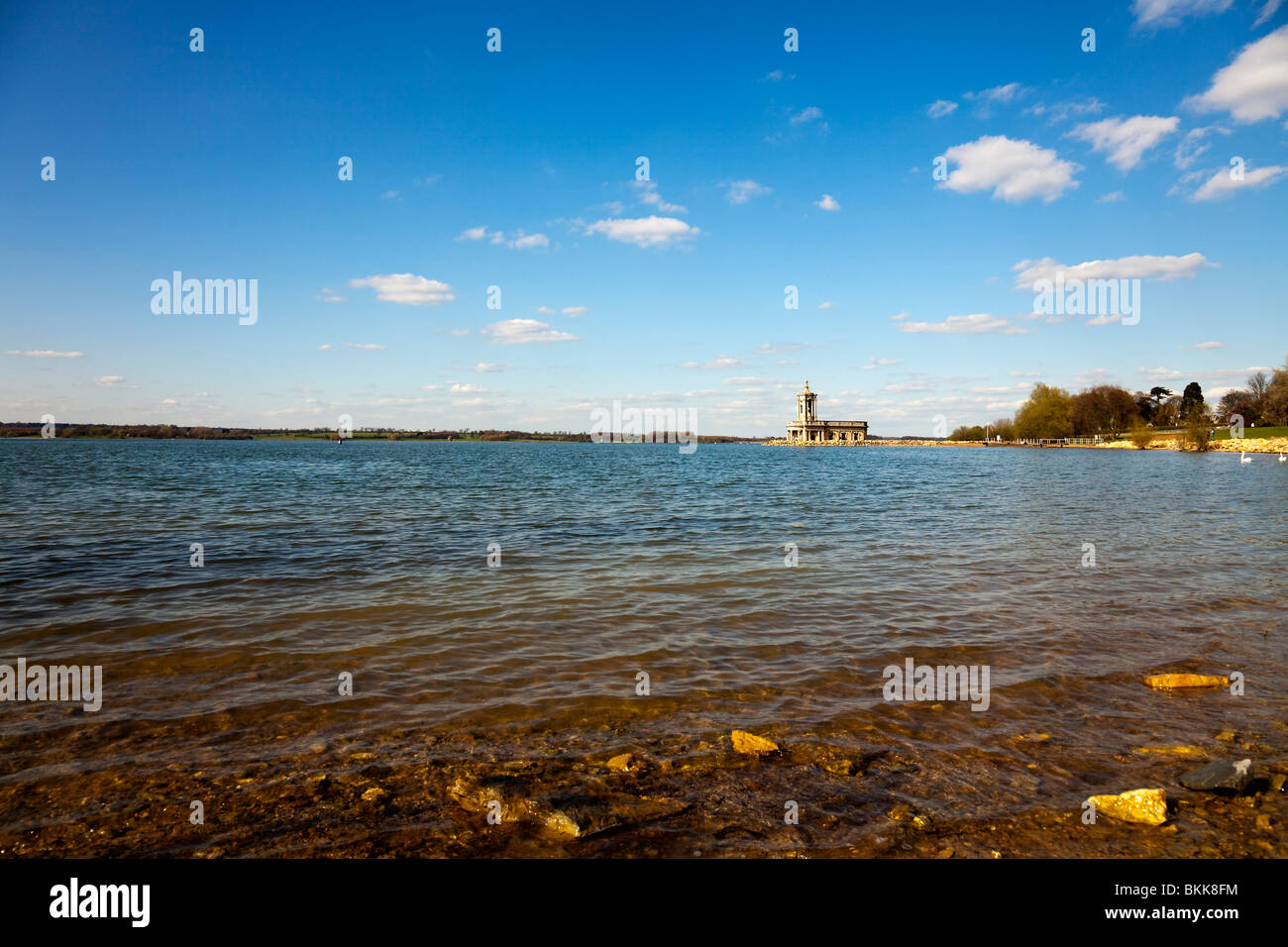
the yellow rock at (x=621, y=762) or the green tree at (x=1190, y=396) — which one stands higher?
the green tree at (x=1190, y=396)

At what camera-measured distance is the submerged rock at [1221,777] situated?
566 centimetres

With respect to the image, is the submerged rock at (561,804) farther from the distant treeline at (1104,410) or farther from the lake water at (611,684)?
the distant treeline at (1104,410)

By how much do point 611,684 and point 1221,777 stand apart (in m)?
6.60

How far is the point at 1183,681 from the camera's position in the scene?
28.1 ft

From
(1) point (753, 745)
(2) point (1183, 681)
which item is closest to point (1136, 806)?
(1) point (753, 745)

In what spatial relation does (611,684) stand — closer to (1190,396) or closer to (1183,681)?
(1183,681)

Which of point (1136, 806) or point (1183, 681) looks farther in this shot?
point (1183, 681)

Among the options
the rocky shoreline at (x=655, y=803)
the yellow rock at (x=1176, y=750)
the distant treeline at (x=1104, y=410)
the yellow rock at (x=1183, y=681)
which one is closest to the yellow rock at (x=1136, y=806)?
the rocky shoreline at (x=655, y=803)

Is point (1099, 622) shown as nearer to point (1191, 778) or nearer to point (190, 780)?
point (1191, 778)

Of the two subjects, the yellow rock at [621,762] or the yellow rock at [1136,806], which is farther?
the yellow rock at [621,762]

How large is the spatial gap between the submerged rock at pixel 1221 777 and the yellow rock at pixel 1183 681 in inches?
122
